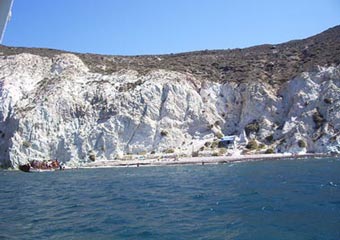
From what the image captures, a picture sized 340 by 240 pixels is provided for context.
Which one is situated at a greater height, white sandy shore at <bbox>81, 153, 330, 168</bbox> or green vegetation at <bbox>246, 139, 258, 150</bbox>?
green vegetation at <bbox>246, 139, 258, 150</bbox>

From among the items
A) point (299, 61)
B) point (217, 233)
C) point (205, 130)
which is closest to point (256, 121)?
point (205, 130)

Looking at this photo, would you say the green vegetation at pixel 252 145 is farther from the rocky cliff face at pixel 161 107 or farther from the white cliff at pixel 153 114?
the white cliff at pixel 153 114

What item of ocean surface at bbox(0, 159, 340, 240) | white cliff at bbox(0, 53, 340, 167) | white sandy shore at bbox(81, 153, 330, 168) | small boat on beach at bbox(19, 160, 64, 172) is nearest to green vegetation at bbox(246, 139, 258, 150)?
white cliff at bbox(0, 53, 340, 167)

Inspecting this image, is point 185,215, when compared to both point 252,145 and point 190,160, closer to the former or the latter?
point 190,160

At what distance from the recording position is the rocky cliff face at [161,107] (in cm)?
7369

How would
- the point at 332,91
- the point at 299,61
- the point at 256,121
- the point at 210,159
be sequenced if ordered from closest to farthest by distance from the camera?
1. the point at 210,159
2. the point at 332,91
3. the point at 256,121
4. the point at 299,61

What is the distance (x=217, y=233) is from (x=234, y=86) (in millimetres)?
73548

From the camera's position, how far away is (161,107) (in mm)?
80875

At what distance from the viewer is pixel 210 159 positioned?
66688 mm

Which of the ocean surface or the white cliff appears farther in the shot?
the white cliff

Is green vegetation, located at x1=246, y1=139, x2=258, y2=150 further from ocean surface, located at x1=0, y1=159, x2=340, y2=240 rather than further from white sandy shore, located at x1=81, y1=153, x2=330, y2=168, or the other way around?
ocean surface, located at x1=0, y1=159, x2=340, y2=240

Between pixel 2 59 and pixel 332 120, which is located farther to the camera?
pixel 2 59

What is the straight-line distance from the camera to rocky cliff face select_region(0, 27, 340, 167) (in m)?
73.7

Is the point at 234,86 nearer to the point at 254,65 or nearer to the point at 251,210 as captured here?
the point at 254,65
